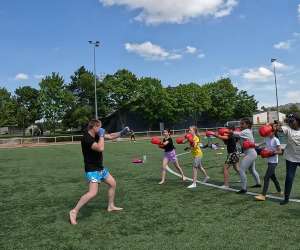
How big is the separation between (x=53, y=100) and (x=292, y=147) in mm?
59891

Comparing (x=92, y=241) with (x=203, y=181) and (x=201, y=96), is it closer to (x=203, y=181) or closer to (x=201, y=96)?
(x=203, y=181)

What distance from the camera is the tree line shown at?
200ft

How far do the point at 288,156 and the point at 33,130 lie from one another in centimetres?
8459

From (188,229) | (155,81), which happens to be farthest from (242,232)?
(155,81)

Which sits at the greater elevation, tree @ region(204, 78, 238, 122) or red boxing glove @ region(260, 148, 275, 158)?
tree @ region(204, 78, 238, 122)

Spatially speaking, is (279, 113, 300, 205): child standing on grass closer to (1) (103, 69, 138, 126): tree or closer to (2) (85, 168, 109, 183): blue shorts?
(2) (85, 168, 109, 183): blue shorts

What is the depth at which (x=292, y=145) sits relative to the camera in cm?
771

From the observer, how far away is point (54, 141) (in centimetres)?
4594

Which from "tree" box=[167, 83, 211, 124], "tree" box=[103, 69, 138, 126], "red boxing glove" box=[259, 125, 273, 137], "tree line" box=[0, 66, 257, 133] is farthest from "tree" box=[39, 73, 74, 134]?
"red boxing glove" box=[259, 125, 273, 137]

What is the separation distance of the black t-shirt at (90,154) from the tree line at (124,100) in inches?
2057

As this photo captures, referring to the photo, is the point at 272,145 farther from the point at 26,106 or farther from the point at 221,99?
the point at 26,106

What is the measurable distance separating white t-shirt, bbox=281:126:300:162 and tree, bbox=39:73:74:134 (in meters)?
57.9

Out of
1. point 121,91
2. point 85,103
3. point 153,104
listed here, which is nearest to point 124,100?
point 121,91

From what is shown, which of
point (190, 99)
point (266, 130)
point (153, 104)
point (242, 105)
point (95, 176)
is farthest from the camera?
point (242, 105)
